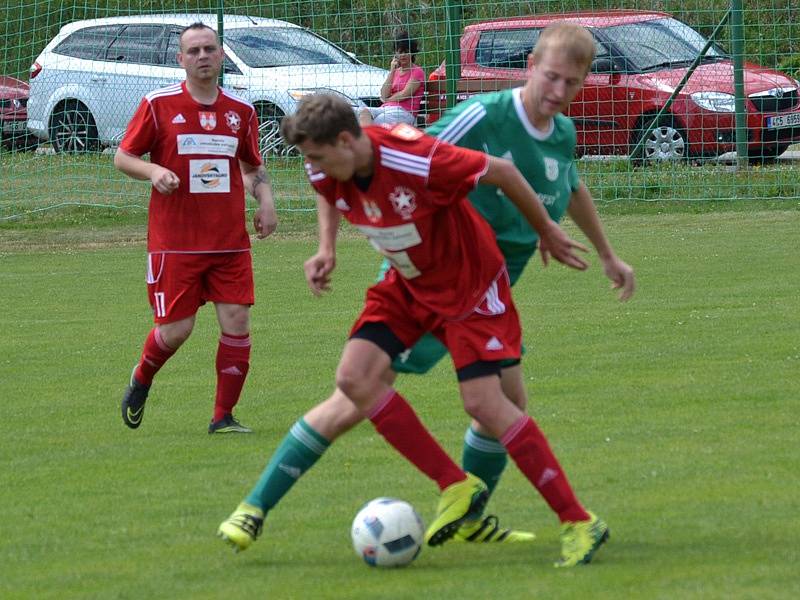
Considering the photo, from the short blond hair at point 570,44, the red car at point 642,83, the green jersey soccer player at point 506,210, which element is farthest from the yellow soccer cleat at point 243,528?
the red car at point 642,83

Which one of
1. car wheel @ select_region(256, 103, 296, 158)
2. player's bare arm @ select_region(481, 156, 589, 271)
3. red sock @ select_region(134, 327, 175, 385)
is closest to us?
player's bare arm @ select_region(481, 156, 589, 271)

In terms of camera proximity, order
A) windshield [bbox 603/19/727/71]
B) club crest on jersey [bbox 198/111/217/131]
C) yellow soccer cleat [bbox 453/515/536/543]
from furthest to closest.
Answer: windshield [bbox 603/19/727/71]
club crest on jersey [bbox 198/111/217/131]
yellow soccer cleat [bbox 453/515/536/543]

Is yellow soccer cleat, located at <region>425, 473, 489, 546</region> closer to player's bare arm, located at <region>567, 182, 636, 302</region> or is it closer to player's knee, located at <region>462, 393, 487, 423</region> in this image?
player's knee, located at <region>462, 393, 487, 423</region>

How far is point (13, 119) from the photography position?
17.0 m

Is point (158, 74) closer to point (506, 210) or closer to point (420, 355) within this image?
point (506, 210)

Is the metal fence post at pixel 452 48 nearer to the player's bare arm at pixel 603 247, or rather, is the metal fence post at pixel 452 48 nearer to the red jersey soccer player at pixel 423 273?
the player's bare arm at pixel 603 247

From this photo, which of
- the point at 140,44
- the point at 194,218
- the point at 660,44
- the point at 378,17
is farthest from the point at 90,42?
the point at 194,218

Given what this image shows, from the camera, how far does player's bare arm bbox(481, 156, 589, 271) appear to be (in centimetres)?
450

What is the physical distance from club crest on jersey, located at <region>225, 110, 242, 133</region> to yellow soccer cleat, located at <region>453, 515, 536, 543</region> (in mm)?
3039

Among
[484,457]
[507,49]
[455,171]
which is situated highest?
[507,49]

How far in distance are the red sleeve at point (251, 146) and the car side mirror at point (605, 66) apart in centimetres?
881

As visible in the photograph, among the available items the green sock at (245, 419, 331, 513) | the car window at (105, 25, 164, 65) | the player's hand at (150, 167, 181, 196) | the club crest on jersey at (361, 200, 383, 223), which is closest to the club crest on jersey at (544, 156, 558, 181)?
the club crest on jersey at (361, 200, 383, 223)

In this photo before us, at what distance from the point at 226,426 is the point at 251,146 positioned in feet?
4.65

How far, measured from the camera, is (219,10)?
16.2 metres
